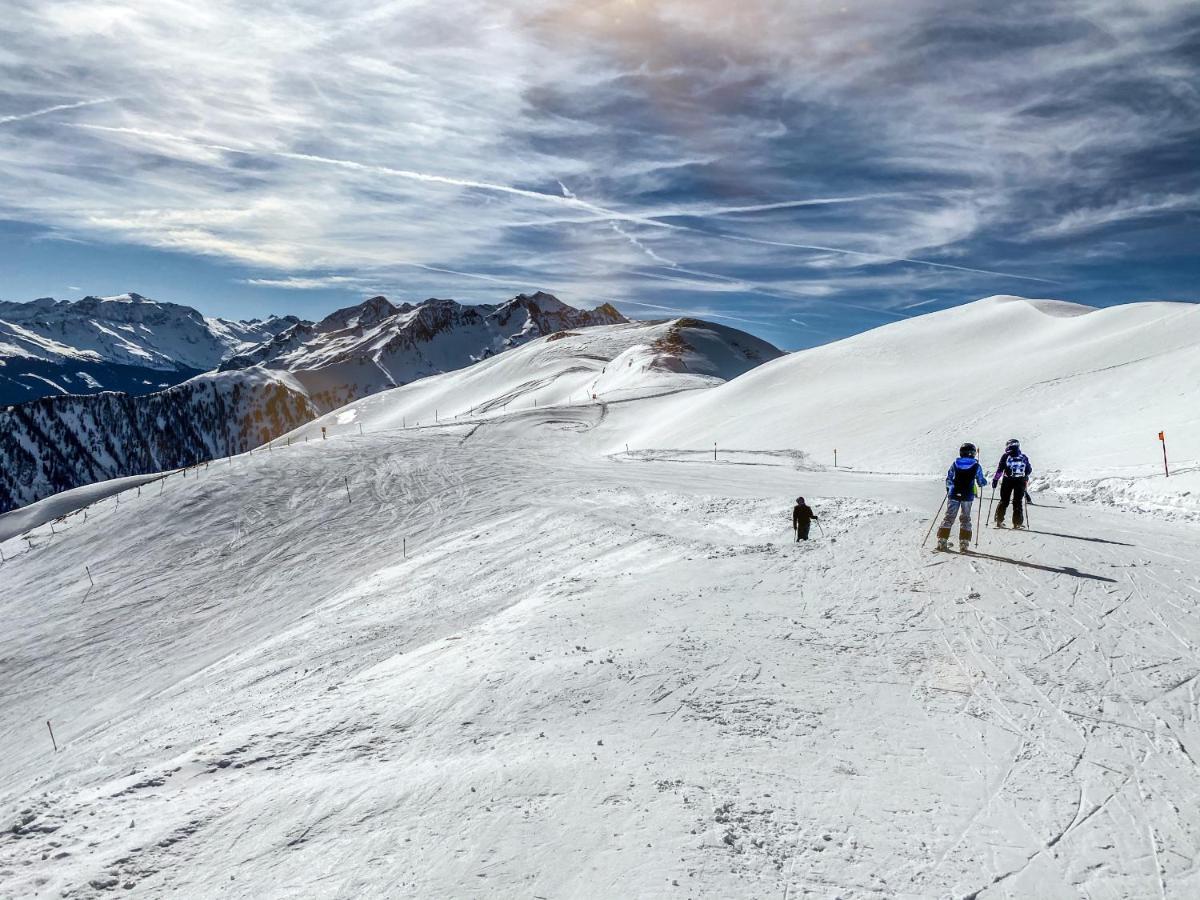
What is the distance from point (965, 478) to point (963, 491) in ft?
0.94

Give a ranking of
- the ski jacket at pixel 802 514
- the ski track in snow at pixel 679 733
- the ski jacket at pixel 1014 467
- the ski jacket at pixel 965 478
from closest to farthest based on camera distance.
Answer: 1. the ski track in snow at pixel 679 733
2. the ski jacket at pixel 965 478
3. the ski jacket at pixel 1014 467
4. the ski jacket at pixel 802 514

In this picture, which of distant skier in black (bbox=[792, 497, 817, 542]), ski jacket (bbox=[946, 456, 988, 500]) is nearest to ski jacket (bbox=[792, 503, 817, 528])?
distant skier in black (bbox=[792, 497, 817, 542])

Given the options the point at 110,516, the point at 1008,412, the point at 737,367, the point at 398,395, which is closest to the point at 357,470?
the point at 110,516

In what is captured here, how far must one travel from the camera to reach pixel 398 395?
140 m

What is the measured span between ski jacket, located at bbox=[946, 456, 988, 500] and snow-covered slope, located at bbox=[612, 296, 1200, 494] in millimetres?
9583

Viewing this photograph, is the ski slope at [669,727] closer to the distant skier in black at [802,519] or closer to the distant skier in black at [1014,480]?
the distant skier in black at [1014,480]

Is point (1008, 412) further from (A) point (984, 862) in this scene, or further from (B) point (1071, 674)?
(A) point (984, 862)

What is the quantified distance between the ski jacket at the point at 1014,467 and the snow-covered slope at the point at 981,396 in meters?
6.66

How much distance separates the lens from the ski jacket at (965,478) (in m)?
13.4

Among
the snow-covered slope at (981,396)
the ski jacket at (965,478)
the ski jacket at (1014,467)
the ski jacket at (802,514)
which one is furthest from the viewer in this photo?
the snow-covered slope at (981,396)

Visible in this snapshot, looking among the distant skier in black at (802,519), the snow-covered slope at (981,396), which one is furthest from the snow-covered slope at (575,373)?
the distant skier in black at (802,519)

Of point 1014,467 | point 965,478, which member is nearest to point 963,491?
point 965,478

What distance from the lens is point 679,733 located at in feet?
25.0

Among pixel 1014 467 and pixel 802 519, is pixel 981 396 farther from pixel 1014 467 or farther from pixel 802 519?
pixel 802 519
